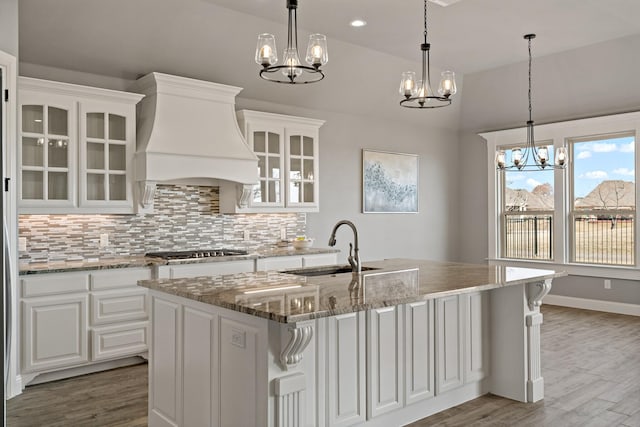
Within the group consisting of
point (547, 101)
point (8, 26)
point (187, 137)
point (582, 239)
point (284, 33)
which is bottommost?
point (582, 239)

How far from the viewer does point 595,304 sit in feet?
23.0

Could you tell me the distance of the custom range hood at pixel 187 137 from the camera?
4840 millimetres

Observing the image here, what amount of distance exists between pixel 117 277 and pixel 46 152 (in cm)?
119

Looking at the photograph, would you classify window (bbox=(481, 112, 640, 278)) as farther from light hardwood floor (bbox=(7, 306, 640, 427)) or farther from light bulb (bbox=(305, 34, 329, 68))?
light bulb (bbox=(305, 34, 329, 68))

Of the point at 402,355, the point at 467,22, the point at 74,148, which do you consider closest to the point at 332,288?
the point at 402,355

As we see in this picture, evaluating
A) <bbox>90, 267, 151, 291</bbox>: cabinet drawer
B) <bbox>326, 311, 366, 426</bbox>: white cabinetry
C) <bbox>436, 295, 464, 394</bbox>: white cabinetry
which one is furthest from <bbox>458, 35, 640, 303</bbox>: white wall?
<bbox>90, 267, 151, 291</bbox>: cabinet drawer

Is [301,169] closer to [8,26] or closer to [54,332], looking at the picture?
[54,332]

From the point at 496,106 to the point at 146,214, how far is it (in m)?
5.22

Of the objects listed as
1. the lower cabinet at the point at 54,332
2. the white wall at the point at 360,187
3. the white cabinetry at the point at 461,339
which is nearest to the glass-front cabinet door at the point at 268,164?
the white wall at the point at 360,187

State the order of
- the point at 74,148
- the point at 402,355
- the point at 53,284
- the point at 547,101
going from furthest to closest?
the point at 547,101 → the point at 74,148 → the point at 53,284 → the point at 402,355

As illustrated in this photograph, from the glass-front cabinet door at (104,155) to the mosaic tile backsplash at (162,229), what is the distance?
13.0 inches

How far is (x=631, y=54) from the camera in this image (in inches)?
239

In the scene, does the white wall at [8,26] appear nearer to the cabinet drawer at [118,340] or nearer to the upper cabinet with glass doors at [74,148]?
the upper cabinet with glass doors at [74,148]

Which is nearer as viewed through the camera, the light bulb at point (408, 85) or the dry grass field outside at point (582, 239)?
the light bulb at point (408, 85)
